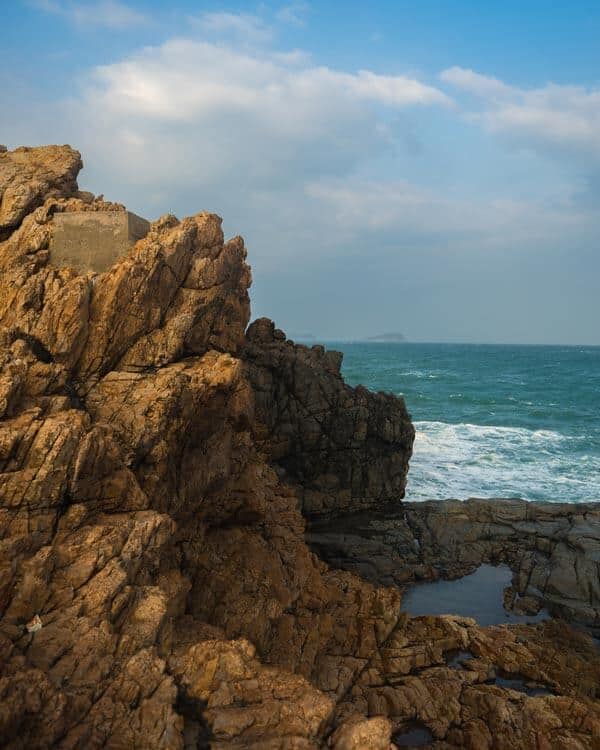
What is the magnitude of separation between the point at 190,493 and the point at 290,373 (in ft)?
50.1

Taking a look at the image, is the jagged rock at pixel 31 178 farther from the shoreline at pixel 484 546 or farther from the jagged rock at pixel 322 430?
the shoreline at pixel 484 546

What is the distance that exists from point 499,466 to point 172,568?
31.4 metres

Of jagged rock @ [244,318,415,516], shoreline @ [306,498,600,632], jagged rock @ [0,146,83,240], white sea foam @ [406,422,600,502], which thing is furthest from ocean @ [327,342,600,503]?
jagged rock @ [0,146,83,240]

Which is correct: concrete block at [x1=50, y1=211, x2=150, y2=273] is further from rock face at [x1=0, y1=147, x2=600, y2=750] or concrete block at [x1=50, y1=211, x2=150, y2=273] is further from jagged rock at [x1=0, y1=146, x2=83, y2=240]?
jagged rock at [x1=0, y1=146, x2=83, y2=240]

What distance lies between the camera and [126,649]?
384 inches

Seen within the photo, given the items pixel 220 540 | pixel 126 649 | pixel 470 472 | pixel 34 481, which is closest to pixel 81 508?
pixel 34 481

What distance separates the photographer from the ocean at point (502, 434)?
36188 mm

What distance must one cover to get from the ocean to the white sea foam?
6 centimetres

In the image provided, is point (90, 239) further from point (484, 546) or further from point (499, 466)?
point (499, 466)

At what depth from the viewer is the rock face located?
29.8ft

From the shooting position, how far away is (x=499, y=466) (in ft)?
133

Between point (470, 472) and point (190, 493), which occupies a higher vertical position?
point (190, 493)

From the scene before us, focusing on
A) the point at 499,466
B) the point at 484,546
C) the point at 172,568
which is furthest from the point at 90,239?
the point at 499,466

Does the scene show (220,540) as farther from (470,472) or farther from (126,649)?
(470,472)
